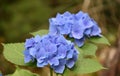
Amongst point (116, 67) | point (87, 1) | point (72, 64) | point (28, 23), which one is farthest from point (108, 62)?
point (72, 64)

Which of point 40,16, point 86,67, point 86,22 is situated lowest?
point 86,67

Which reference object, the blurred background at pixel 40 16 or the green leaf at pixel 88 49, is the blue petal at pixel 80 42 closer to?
the green leaf at pixel 88 49

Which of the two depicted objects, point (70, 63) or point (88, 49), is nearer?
point (70, 63)

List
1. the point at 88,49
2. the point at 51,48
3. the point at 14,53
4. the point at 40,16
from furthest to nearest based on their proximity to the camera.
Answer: the point at 40,16
the point at 88,49
the point at 14,53
the point at 51,48

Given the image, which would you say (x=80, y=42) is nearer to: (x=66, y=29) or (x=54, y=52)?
(x=66, y=29)

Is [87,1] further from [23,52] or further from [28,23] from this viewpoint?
[23,52]

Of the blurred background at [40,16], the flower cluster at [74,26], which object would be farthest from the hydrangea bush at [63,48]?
the blurred background at [40,16]

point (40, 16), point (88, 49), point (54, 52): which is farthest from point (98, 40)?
point (40, 16)

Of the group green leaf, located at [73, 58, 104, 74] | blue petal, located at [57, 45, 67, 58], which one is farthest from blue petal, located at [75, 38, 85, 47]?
blue petal, located at [57, 45, 67, 58]
